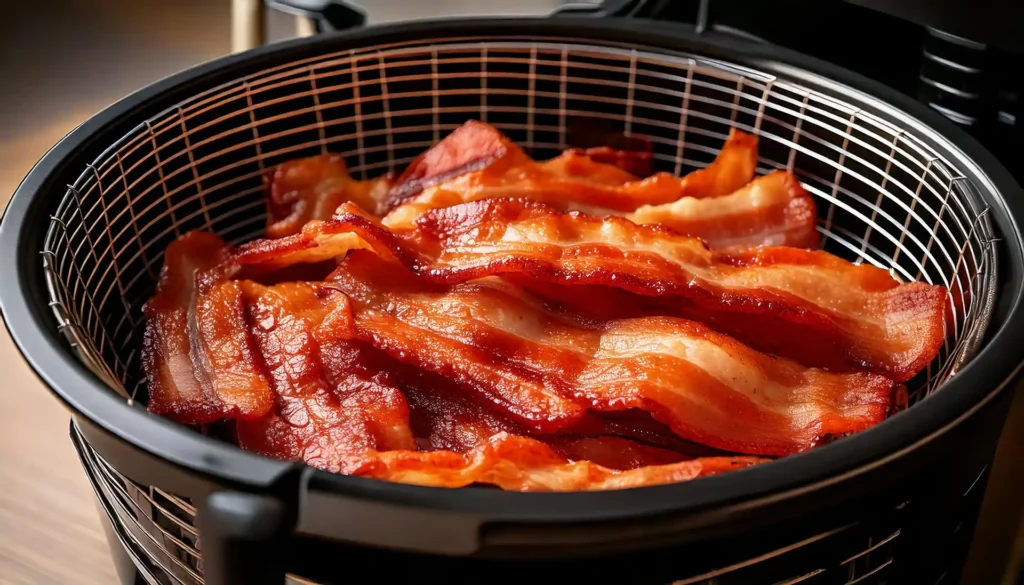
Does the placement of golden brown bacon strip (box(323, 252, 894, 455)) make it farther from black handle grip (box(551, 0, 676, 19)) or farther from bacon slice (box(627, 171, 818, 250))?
black handle grip (box(551, 0, 676, 19))

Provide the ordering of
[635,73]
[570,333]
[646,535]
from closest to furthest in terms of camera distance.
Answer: [646,535]
[570,333]
[635,73]

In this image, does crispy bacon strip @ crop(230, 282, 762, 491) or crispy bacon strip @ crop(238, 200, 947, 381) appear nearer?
crispy bacon strip @ crop(230, 282, 762, 491)

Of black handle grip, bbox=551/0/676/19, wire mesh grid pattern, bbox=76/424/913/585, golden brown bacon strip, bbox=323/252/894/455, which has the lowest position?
wire mesh grid pattern, bbox=76/424/913/585

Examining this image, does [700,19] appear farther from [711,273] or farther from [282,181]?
[282,181]

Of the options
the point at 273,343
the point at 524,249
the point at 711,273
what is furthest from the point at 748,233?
the point at 273,343

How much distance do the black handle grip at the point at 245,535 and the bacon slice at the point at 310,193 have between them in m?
0.49

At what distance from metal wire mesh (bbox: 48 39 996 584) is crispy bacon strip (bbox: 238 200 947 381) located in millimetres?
52

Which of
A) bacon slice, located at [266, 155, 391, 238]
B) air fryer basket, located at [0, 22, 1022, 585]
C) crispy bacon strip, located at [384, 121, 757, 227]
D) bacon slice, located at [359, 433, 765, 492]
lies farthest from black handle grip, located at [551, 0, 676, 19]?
bacon slice, located at [359, 433, 765, 492]

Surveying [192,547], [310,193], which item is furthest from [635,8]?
[192,547]

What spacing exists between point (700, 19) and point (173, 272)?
56 cm

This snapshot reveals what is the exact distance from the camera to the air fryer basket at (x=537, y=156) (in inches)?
19.4

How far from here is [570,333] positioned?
0.75 m

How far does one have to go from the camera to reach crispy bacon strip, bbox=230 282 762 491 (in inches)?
22.3

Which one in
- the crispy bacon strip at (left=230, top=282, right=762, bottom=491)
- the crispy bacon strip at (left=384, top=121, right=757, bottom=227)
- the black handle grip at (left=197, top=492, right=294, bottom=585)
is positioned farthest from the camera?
the crispy bacon strip at (left=384, top=121, right=757, bottom=227)
